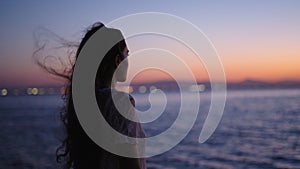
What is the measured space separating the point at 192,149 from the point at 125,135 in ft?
49.6

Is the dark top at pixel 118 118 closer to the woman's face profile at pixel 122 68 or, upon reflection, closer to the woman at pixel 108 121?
the woman at pixel 108 121

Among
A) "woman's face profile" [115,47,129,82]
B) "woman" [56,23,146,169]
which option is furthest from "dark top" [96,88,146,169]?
"woman's face profile" [115,47,129,82]

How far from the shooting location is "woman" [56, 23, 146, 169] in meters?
1.72

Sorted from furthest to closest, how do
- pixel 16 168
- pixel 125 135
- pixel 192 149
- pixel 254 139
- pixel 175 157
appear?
pixel 254 139 → pixel 192 149 → pixel 175 157 → pixel 16 168 → pixel 125 135

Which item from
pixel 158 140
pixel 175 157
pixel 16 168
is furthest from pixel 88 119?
pixel 158 140

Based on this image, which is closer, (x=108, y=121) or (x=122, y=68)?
(x=108, y=121)

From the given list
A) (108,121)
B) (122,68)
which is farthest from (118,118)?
(122,68)

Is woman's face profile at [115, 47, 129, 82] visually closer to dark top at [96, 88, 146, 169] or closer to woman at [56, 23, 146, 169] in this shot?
woman at [56, 23, 146, 169]

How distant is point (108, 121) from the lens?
175 cm

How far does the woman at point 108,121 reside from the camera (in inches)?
67.6

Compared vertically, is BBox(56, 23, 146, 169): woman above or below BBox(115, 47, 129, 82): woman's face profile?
below

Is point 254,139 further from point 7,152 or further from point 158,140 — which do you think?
point 7,152

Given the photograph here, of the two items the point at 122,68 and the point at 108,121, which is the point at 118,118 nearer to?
the point at 108,121

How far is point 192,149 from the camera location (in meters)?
16.5
